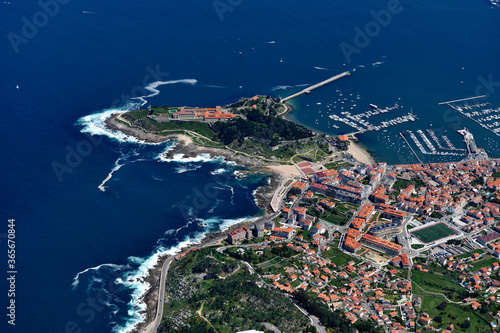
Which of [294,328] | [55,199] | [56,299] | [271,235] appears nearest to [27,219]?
[55,199]

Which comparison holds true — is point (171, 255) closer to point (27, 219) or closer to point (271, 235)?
point (271, 235)

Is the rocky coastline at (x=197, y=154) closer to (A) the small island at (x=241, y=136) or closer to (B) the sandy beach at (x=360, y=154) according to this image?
(A) the small island at (x=241, y=136)

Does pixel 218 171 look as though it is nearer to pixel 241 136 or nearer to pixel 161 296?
pixel 241 136

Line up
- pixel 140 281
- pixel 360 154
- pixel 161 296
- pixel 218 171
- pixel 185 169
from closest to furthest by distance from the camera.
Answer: pixel 161 296 < pixel 140 281 < pixel 185 169 < pixel 218 171 < pixel 360 154

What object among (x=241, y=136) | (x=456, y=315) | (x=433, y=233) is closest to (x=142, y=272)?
(x=241, y=136)

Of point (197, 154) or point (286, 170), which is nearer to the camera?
point (286, 170)
